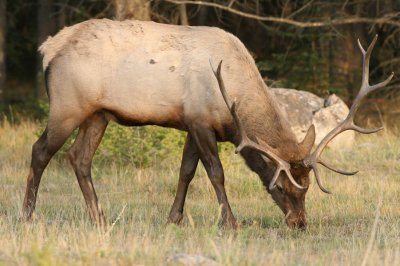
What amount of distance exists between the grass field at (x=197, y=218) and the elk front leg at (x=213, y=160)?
20 cm

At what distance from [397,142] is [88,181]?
771 centimetres

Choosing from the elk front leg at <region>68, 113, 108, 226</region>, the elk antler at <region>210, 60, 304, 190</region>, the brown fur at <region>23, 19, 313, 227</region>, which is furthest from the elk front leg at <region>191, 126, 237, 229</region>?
the elk front leg at <region>68, 113, 108, 226</region>

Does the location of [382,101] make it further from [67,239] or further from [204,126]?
[67,239]

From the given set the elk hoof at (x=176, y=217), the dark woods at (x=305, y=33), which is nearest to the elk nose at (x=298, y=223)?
the elk hoof at (x=176, y=217)

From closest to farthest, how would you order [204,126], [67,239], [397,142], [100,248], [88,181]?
[100,248] < [67,239] < [204,126] < [88,181] < [397,142]

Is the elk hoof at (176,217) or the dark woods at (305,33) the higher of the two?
the elk hoof at (176,217)

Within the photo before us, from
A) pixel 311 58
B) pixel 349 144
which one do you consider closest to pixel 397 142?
pixel 349 144

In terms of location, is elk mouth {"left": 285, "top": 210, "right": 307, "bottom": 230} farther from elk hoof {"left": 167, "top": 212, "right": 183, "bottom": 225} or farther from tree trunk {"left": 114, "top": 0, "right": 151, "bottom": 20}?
tree trunk {"left": 114, "top": 0, "right": 151, "bottom": 20}

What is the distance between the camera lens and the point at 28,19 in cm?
2855

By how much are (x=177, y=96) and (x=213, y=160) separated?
0.72 meters

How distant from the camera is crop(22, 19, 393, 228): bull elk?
916cm

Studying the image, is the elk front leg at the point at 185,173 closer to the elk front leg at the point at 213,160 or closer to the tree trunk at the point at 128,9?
the elk front leg at the point at 213,160

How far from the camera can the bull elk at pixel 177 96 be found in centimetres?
916

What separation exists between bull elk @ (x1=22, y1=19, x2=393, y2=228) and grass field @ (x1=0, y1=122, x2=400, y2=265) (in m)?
0.46
